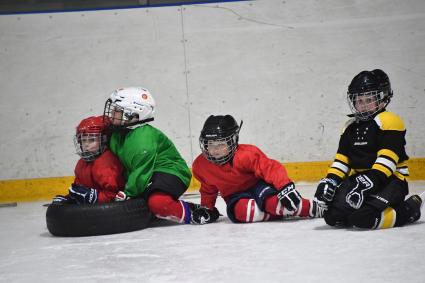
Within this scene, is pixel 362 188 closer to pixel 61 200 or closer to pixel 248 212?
pixel 248 212

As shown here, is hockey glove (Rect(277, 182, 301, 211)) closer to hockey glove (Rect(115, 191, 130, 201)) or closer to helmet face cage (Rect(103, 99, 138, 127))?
hockey glove (Rect(115, 191, 130, 201))

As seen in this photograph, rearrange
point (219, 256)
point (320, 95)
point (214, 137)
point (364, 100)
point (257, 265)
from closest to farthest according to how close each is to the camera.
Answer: point (257, 265) → point (219, 256) → point (364, 100) → point (214, 137) → point (320, 95)

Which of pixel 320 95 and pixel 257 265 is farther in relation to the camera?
pixel 320 95

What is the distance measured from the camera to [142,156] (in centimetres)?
384

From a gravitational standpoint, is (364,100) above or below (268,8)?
below

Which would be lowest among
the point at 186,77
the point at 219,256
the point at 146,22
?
the point at 219,256

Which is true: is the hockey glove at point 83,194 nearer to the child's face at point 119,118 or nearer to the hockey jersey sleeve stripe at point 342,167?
the child's face at point 119,118

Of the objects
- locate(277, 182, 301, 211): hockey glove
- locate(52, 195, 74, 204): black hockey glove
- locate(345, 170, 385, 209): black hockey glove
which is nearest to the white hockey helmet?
locate(52, 195, 74, 204): black hockey glove

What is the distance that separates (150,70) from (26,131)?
1193mm

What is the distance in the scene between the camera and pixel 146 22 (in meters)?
5.85

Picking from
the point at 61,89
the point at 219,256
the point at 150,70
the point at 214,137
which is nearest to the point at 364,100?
the point at 214,137

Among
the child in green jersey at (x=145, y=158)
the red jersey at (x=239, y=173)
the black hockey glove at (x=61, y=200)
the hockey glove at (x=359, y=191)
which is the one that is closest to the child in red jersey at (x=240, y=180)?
the red jersey at (x=239, y=173)

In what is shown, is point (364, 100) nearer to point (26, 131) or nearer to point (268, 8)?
point (268, 8)

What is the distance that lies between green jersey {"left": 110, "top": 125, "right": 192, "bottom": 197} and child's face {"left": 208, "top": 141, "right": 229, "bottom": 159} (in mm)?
388
